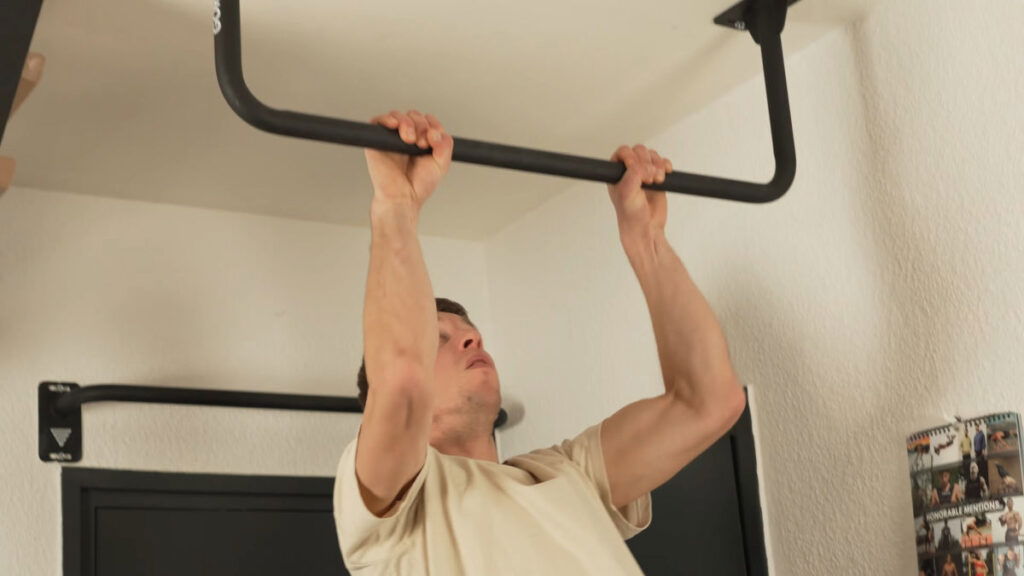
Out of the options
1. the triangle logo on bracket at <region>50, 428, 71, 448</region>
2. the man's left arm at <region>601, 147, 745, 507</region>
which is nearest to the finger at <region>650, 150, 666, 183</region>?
the man's left arm at <region>601, 147, 745, 507</region>

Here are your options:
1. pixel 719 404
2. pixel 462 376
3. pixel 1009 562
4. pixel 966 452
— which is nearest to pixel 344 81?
pixel 462 376

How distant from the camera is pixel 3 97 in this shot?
1.62 meters

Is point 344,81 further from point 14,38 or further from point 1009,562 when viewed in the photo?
point 1009,562

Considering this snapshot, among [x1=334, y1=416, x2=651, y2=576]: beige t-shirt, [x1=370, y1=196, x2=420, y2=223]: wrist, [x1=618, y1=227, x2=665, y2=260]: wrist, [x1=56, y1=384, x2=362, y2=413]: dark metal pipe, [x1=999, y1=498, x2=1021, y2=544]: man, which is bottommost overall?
[x1=999, y1=498, x2=1021, y2=544]: man

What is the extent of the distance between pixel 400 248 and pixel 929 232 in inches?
30.3

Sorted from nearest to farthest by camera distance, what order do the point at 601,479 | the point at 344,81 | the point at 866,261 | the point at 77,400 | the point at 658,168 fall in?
the point at 658,168
the point at 601,479
the point at 866,261
the point at 344,81
the point at 77,400

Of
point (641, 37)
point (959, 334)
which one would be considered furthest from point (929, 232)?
point (641, 37)

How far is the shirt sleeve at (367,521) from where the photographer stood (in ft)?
4.53

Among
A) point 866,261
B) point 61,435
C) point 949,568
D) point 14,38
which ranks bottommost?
point 949,568

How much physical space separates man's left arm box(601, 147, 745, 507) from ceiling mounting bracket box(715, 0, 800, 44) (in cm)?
30

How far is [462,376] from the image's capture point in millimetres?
1729

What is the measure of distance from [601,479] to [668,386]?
0.61 feet

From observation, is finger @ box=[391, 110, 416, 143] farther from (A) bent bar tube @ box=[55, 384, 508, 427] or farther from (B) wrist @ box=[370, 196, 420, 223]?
(A) bent bar tube @ box=[55, 384, 508, 427]

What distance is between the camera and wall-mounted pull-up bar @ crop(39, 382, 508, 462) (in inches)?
84.0
